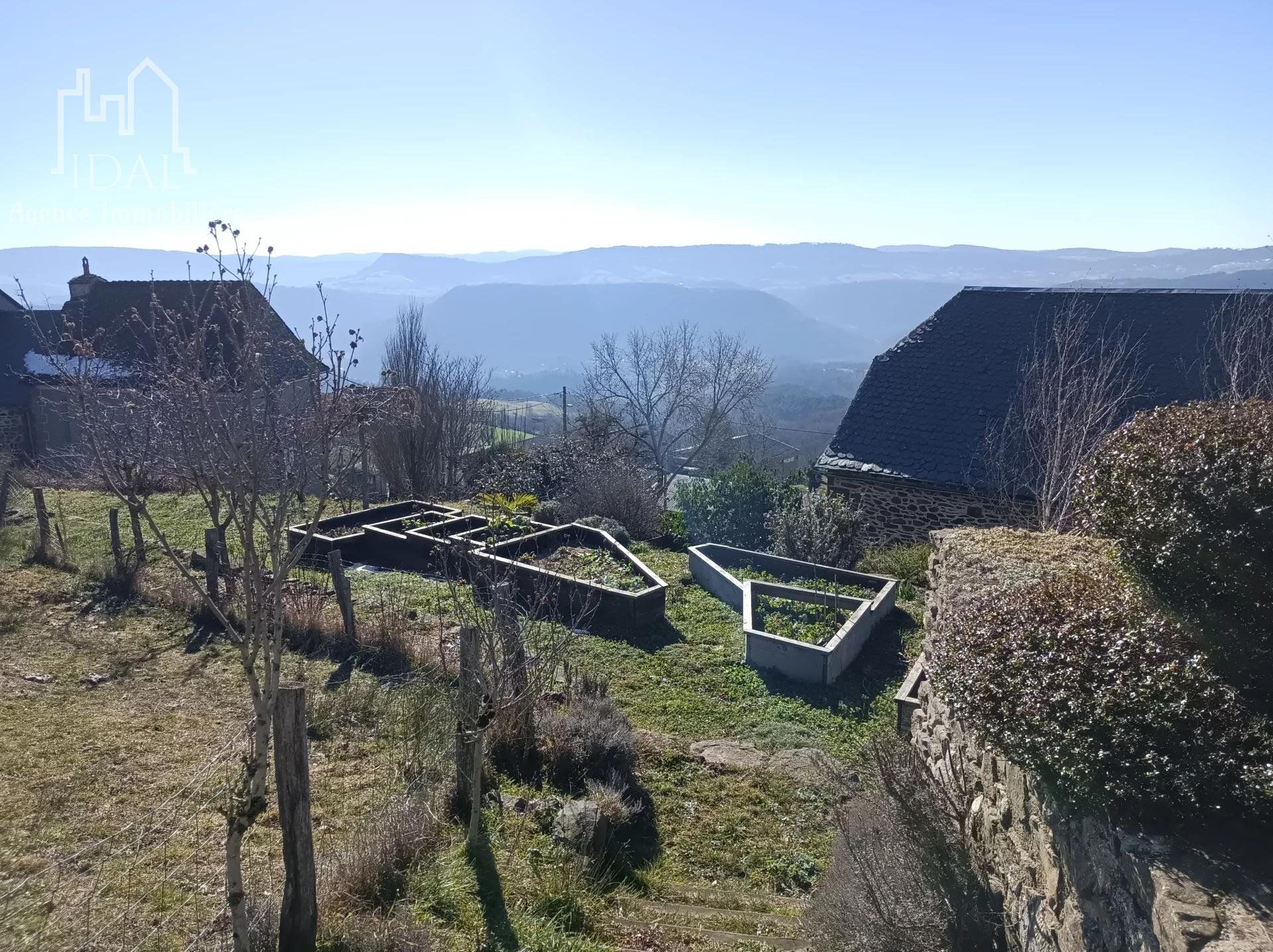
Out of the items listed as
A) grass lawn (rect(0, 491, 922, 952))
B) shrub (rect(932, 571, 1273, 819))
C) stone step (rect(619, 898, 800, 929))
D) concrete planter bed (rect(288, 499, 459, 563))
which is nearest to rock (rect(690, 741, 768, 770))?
grass lawn (rect(0, 491, 922, 952))

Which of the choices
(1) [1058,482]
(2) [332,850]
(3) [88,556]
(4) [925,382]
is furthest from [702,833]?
(4) [925,382]

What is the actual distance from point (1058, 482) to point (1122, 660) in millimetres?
8348

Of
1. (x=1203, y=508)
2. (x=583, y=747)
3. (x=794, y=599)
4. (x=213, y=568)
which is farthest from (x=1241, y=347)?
(x=213, y=568)

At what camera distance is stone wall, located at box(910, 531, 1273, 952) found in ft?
7.53

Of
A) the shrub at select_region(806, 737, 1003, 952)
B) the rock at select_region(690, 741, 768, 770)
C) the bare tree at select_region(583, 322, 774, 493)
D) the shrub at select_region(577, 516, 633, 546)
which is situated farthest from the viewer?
the bare tree at select_region(583, 322, 774, 493)

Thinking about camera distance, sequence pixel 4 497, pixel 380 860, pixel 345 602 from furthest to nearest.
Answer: pixel 4 497
pixel 345 602
pixel 380 860

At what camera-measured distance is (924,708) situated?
19.6 feet

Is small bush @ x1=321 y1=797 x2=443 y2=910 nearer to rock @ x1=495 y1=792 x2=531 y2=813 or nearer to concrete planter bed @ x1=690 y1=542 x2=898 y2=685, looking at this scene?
rock @ x1=495 y1=792 x2=531 y2=813

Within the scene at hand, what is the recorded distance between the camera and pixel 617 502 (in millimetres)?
14820

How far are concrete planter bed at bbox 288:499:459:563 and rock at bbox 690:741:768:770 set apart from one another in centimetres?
675

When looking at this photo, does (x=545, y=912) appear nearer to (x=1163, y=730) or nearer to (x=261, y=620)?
(x=261, y=620)

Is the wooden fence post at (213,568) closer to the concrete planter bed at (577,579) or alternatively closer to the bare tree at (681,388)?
the concrete planter bed at (577,579)

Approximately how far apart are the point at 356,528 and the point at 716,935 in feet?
33.7

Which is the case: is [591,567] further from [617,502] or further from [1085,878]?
[1085,878]
